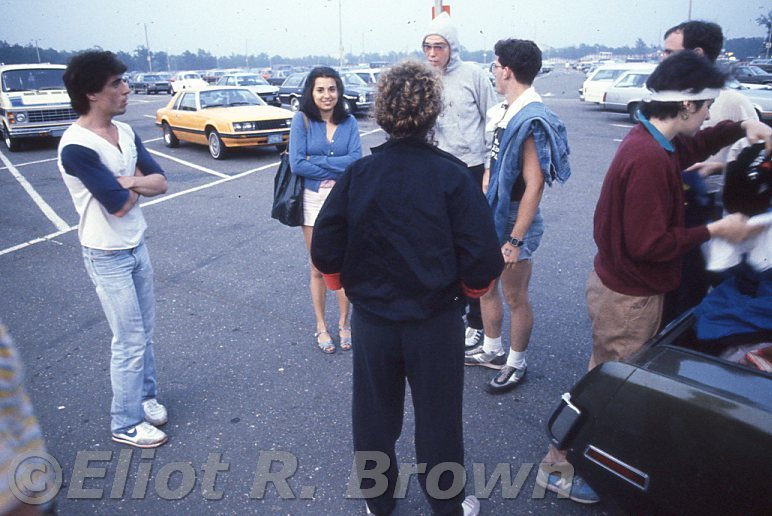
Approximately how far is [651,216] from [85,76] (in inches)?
105

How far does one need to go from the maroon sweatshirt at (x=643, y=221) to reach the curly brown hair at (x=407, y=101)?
0.83 meters

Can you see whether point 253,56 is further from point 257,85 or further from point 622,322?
point 622,322

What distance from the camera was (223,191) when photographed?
899 cm

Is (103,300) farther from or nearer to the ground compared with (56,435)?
farther from the ground

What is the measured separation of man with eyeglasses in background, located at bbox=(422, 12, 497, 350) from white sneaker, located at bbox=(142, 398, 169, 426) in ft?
6.92

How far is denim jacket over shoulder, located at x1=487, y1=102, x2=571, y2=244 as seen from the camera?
282 cm

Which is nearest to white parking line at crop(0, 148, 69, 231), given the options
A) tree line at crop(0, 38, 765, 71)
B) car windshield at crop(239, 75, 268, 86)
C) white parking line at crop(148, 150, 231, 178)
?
white parking line at crop(148, 150, 231, 178)

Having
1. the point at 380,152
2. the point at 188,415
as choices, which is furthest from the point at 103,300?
the point at 380,152

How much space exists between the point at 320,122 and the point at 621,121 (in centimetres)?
1620

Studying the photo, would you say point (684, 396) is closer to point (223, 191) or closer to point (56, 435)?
point (56, 435)

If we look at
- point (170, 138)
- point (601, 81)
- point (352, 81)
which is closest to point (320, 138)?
point (170, 138)

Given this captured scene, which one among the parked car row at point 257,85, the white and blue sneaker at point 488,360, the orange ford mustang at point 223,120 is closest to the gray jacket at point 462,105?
the white and blue sneaker at point 488,360

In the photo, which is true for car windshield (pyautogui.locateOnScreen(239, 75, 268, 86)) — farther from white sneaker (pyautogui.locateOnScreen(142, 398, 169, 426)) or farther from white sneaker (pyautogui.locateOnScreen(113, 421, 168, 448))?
white sneaker (pyautogui.locateOnScreen(113, 421, 168, 448))

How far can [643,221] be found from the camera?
2064 millimetres
